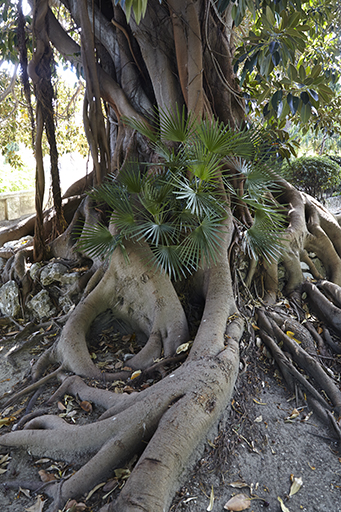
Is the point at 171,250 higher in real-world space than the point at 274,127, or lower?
lower

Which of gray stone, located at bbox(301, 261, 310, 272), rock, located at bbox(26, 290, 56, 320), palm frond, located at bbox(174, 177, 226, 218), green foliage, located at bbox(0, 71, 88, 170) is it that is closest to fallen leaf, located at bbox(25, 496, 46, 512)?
palm frond, located at bbox(174, 177, 226, 218)

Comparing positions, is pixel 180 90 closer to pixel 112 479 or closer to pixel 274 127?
pixel 274 127

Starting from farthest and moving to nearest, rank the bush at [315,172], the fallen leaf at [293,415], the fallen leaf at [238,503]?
1. the bush at [315,172]
2. the fallen leaf at [293,415]
3. the fallen leaf at [238,503]

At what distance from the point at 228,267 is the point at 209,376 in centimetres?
124

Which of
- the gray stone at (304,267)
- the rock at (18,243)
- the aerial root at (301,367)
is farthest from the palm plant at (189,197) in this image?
the rock at (18,243)

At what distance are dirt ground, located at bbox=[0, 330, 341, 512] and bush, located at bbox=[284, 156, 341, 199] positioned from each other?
198 inches

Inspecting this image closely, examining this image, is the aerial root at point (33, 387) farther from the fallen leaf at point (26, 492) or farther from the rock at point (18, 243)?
the rock at point (18, 243)

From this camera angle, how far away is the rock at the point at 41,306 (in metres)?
4.09

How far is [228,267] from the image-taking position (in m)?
3.41

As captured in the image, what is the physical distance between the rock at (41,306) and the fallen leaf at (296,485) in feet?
9.55

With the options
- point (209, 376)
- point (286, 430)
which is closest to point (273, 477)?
point (286, 430)

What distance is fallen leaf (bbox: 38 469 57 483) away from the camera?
2.15 m

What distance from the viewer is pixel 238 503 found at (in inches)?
77.5

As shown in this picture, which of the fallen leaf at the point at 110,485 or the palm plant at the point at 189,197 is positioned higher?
the palm plant at the point at 189,197
